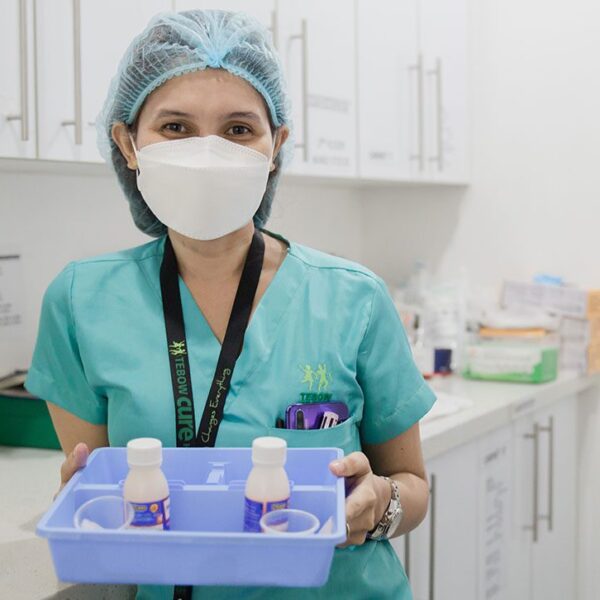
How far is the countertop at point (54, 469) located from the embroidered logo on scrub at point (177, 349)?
32 centimetres

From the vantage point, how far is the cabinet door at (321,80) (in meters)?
1.98

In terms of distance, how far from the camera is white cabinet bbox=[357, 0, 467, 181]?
224cm

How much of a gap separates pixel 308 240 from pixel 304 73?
2.52ft

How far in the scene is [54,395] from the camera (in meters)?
1.15

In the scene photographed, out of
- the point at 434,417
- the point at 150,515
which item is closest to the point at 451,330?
the point at 434,417

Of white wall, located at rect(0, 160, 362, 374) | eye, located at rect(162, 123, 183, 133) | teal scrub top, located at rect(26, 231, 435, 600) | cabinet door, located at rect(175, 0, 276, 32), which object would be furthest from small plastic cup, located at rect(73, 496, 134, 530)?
cabinet door, located at rect(175, 0, 276, 32)

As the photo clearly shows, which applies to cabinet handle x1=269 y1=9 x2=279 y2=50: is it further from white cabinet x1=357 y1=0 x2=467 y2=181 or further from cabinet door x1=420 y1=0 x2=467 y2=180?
Result: cabinet door x1=420 y1=0 x2=467 y2=180

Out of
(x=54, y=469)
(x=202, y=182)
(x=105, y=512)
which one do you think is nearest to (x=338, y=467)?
(x=105, y=512)

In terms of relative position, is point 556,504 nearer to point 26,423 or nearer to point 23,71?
point 26,423

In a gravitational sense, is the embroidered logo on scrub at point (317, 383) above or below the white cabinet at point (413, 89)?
below

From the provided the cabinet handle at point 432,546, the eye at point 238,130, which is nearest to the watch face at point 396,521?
the eye at point 238,130

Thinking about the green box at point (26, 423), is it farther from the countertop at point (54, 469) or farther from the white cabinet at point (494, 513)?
the white cabinet at point (494, 513)

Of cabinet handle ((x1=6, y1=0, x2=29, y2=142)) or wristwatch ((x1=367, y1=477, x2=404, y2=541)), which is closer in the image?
wristwatch ((x1=367, y1=477, x2=404, y2=541))

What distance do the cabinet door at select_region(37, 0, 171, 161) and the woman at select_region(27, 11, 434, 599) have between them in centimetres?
32
